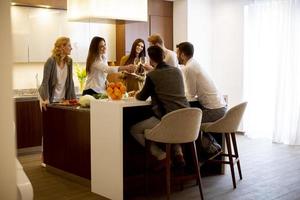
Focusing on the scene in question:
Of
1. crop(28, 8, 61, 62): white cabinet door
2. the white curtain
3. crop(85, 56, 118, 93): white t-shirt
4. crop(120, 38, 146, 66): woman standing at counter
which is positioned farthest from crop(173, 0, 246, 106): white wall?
crop(85, 56, 118, 93): white t-shirt

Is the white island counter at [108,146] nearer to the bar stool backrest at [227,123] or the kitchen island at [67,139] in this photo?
the kitchen island at [67,139]

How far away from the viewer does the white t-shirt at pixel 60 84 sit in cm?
487

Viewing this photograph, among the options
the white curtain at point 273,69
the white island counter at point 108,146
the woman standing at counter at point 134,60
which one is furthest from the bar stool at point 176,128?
the white curtain at point 273,69

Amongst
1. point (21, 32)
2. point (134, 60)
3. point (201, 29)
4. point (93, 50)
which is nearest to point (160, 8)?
point (201, 29)

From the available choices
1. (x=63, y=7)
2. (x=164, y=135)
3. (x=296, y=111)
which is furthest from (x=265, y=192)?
(x=63, y=7)

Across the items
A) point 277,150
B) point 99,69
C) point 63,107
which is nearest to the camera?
point 63,107

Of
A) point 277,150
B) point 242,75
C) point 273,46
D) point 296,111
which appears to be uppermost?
point 273,46

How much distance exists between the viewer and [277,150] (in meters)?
5.96

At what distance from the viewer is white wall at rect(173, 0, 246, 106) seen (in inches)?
288

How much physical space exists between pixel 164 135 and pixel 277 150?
3.10 meters

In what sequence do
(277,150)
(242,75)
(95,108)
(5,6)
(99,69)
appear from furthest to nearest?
(242,75) → (277,150) → (99,69) → (95,108) → (5,6)

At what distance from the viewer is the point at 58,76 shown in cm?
486

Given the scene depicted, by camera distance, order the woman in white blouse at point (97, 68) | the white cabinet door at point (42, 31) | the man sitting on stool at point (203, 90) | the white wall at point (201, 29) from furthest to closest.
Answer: the white wall at point (201, 29) → the white cabinet door at point (42, 31) → the woman in white blouse at point (97, 68) → the man sitting on stool at point (203, 90)

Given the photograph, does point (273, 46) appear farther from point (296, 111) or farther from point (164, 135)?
point (164, 135)
